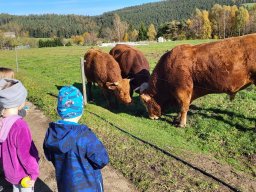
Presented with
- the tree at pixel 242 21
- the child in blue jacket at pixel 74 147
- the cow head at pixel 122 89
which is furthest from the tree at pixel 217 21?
the child in blue jacket at pixel 74 147

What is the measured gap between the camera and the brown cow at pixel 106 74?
1147cm

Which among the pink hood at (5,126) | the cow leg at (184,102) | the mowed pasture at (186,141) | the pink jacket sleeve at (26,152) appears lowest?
the mowed pasture at (186,141)

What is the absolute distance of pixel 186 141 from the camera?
861 cm

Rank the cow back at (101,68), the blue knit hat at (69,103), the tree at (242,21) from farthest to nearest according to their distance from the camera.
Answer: the tree at (242,21) < the cow back at (101,68) < the blue knit hat at (69,103)

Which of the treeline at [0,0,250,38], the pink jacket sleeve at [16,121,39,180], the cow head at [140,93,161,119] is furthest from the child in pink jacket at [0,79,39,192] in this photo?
the treeline at [0,0,250,38]

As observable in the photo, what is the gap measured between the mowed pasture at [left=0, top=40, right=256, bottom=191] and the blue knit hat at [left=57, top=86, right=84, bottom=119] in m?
2.47

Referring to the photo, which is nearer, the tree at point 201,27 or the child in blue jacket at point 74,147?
the child in blue jacket at point 74,147

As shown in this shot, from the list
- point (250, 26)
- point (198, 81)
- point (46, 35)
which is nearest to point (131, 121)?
point (198, 81)

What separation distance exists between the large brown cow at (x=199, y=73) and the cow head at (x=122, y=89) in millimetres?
874

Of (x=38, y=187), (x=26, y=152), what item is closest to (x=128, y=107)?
(x=38, y=187)

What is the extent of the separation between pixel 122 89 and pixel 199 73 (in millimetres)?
2942

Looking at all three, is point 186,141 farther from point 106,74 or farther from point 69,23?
point 69,23

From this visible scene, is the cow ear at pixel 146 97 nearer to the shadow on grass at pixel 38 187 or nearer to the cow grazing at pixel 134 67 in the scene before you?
the cow grazing at pixel 134 67

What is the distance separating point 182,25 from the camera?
92688mm
